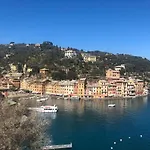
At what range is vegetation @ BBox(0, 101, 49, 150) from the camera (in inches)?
205

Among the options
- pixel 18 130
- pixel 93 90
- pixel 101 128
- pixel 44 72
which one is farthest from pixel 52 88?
pixel 18 130

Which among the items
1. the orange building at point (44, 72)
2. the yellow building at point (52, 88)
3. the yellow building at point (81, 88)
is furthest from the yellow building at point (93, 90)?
the orange building at point (44, 72)

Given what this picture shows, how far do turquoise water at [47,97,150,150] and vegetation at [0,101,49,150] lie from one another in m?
6.58

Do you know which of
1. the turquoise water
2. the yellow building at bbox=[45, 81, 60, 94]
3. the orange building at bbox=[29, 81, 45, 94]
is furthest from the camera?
the orange building at bbox=[29, 81, 45, 94]

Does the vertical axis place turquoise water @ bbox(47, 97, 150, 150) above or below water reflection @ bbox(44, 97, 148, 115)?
below

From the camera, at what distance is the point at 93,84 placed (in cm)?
3369

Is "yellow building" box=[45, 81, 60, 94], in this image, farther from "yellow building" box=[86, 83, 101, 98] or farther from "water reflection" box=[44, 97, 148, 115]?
"water reflection" box=[44, 97, 148, 115]

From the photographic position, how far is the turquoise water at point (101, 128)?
12977 millimetres

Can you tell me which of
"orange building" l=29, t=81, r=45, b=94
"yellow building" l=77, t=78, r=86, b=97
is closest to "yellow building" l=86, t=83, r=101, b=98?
"yellow building" l=77, t=78, r=86, b=97

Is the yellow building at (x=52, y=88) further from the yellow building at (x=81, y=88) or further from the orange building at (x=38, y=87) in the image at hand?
the yellow building at (x=81, y=88)

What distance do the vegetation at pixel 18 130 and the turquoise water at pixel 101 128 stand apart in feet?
21.6

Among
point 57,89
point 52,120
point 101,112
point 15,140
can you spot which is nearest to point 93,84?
point 57,89

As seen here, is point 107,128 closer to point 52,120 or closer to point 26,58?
point 52,120

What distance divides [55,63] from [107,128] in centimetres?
3150
